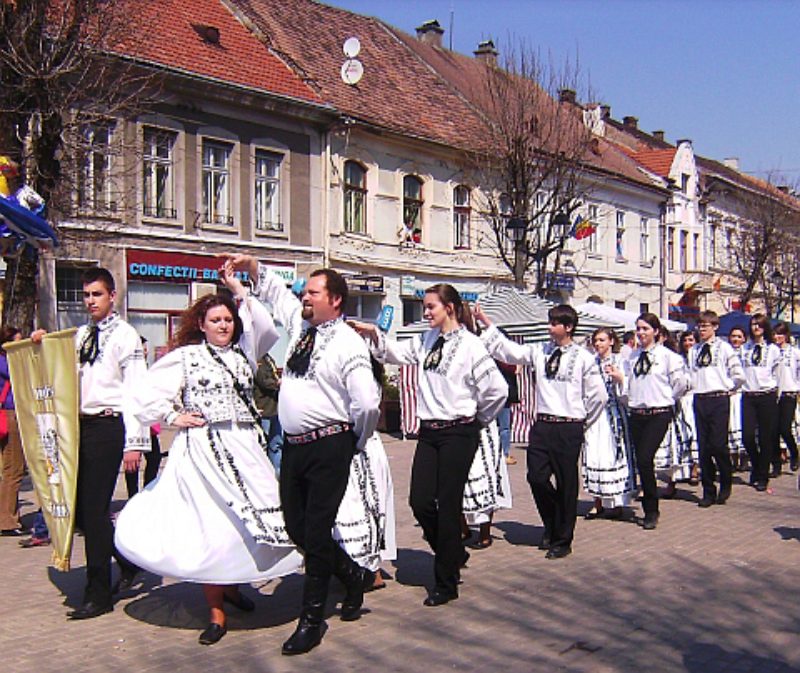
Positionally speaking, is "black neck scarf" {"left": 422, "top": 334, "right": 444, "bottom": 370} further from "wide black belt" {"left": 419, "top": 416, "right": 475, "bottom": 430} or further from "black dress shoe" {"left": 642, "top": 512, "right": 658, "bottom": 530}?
"black dress shoe" {"left": 642, "top": 512, "right": 658, "bottom": 530}

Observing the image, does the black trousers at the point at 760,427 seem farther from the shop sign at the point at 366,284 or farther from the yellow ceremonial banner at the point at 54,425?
the shop sign at the point at 366,284

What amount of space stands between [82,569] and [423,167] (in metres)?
22.0

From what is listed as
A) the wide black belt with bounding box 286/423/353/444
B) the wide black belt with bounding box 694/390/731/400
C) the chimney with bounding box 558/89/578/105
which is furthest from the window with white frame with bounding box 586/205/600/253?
the wide black belt with bounding box 286/423/353/444

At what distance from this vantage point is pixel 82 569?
310 inches

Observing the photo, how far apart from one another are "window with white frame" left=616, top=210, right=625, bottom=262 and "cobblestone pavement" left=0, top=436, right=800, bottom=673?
30759 mm

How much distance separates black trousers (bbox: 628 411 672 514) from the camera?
9758 millimetres

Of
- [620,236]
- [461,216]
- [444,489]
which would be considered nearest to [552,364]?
[444,489]

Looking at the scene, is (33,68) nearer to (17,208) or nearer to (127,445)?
(17,208)

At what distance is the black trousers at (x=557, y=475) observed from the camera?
8.39m

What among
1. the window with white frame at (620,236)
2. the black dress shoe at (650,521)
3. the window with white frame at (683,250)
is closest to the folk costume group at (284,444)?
the black dress shoe at (650,521)

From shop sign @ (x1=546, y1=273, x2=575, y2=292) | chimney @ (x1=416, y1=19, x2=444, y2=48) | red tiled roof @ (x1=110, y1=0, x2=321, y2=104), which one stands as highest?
chimney @ (x1=416, y1=19, x2=444, y2=48)

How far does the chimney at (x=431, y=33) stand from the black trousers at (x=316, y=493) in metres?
32.6

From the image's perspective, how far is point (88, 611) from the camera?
6.40 metres

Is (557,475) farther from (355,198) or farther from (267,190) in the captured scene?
(355,198)
